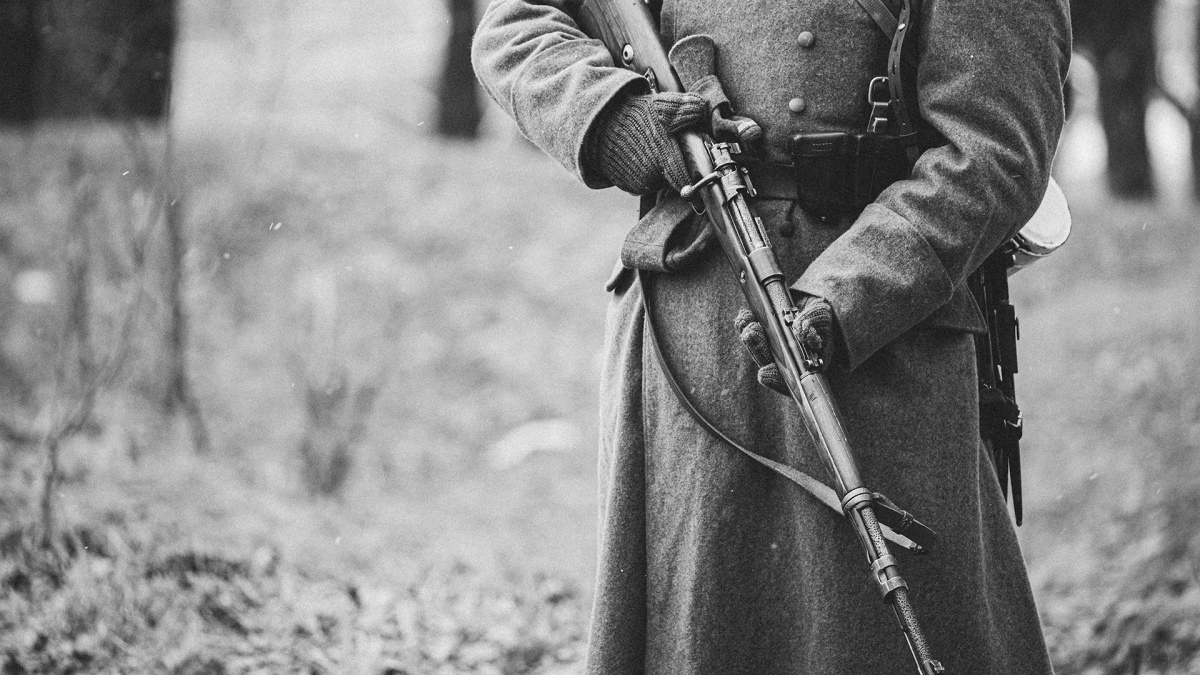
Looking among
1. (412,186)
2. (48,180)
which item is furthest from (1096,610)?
(48,180)

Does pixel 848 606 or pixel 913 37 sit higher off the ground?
pixel 913 37

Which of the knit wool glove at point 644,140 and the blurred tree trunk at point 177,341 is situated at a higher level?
the knit wool glove at point 644,140

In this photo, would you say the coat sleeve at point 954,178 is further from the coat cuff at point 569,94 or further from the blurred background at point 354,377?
the blurred background at point 354,377

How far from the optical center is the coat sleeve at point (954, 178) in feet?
6.36

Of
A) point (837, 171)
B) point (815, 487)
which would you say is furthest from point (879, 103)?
point (815, 487)

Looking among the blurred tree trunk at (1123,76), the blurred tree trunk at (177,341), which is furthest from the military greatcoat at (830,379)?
the blurred tree trunk at (1123,76)

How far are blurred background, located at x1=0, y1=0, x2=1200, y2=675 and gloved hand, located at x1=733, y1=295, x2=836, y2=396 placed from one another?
2.34 metres

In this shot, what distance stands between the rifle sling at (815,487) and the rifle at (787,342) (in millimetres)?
34

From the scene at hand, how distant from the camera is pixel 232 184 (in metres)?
9.60

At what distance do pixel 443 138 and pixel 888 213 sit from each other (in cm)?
1141

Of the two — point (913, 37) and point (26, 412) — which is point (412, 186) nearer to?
point (26, 412)

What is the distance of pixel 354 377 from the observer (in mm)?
7180

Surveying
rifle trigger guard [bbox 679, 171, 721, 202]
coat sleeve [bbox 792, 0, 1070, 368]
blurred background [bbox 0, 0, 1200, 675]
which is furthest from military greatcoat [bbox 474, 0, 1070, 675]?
blurred background [bbox 0, 0, 1200, 675]

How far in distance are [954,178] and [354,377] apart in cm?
580
